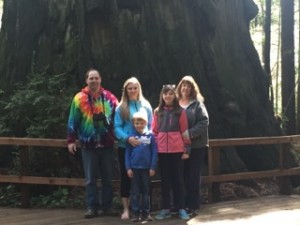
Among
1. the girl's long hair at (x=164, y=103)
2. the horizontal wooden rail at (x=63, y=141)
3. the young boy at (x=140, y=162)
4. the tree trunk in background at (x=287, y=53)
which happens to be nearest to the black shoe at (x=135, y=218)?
the young boy at (x=140, y=162)

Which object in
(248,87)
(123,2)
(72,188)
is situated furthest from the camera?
(248,87)

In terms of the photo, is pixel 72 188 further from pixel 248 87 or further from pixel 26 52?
pixel 248 87

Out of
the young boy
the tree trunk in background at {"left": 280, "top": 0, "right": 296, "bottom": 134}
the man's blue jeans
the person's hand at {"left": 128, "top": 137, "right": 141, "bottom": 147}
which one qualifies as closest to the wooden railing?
the man's blue jeans

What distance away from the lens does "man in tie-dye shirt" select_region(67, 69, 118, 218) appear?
6.65 m

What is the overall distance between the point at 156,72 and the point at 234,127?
2.05m

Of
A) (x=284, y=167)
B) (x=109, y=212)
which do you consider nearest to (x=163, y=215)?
(x=109, y=212)

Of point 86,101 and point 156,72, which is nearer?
point 86,101

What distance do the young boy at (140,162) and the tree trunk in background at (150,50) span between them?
2.65m

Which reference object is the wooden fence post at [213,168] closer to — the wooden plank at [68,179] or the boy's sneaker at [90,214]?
the wooden plank at [68,179]

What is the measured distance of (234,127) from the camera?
9984 millimetres

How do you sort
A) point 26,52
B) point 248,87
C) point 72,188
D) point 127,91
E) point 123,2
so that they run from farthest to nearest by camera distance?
point 248,87 < point 26,52 < point 123,2 < point 72,188 < point 127,91

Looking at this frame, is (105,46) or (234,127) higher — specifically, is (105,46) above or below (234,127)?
above

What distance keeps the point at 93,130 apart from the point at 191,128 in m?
1.34

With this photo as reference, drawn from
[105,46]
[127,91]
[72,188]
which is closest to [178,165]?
[127,91]
